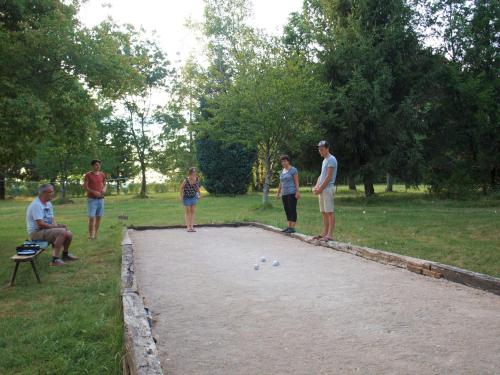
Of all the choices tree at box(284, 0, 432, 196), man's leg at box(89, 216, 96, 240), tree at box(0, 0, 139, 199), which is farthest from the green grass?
tree at box(284, 0, 432, 196)

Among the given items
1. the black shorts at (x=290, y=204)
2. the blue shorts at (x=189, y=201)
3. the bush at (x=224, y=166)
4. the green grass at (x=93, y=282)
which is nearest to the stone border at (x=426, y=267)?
the green grass at (x=93, y=282)

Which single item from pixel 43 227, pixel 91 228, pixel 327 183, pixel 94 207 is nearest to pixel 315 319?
pixel 327 183

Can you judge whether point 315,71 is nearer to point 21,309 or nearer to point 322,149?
point 322,149

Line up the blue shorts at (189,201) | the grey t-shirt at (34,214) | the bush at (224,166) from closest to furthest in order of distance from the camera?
the grey t-shirt at (34,214) → the blue shorts at (189,201) → the bush at (224,166)

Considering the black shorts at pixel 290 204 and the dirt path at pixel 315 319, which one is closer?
the dirt path at pixel 315 319

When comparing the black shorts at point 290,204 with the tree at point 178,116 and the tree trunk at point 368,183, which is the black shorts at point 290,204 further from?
the tree at point 178,116

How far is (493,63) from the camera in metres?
24.2

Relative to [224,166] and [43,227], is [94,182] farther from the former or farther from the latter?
[224,166]

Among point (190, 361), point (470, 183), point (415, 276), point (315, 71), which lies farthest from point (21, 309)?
point (470, 183)

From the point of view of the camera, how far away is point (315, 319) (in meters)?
4.57

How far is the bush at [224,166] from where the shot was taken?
3269 cm

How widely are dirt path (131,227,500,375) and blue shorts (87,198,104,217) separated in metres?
3.88

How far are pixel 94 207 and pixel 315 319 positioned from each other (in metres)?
7.91

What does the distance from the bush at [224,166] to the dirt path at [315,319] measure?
24.9 meters
